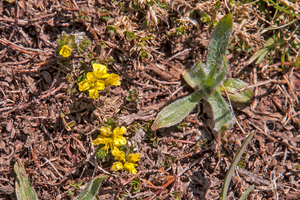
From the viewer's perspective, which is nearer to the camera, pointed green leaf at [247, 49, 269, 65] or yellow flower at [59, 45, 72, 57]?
yellow flower at [59, 45, 72, 57]

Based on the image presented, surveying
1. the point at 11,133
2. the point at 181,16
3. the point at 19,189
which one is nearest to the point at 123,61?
the point at 181,16

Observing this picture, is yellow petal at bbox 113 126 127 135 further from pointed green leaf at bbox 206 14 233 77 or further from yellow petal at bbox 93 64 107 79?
pointed green leaf at bbox 206 14 233 77

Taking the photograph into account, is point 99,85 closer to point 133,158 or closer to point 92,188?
point 133,158

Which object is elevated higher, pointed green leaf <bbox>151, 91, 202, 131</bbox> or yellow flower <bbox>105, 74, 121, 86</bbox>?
yellow flower <bbox>105, 74, 121, 86</bbox>

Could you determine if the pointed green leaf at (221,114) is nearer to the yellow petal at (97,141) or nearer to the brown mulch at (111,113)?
the brown mulch at (111,113)

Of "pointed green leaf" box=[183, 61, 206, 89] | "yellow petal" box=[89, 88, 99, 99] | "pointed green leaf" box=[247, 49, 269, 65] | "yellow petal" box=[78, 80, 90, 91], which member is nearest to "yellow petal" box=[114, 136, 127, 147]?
"yellow petal" box=[89, 88, 99, 99]
